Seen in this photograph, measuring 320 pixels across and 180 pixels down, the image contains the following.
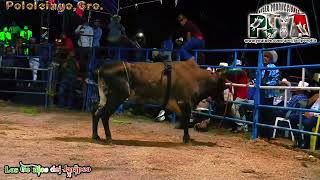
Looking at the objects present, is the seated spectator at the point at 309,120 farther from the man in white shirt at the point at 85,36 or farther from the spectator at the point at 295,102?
the man in white shirt at the point at 85,36

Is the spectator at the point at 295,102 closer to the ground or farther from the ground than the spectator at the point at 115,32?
closer to the ground

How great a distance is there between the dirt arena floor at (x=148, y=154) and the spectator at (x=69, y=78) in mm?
3080

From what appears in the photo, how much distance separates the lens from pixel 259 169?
639 centimetres

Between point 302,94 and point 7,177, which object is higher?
point 302,94

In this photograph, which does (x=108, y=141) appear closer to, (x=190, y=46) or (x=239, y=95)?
(x=239, y=95)

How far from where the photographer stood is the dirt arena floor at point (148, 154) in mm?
5957

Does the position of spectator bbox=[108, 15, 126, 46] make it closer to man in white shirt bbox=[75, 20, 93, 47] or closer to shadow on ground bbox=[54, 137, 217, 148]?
man in white shirt bbox=[75, 20, 93, 47]

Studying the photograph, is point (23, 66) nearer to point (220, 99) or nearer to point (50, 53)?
point (50, 53)

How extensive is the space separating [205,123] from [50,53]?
5331 millimetres

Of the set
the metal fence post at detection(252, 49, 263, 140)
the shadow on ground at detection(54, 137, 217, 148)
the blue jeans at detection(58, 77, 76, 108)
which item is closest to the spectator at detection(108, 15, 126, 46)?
the blue jeans at detection(58, 77, 76, 108)

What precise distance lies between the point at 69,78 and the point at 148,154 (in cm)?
701

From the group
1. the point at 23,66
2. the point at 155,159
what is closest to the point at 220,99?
the point at 155,159

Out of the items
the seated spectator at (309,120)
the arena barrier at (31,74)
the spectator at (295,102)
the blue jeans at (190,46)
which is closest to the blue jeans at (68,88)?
the arena barrier at (31,74)

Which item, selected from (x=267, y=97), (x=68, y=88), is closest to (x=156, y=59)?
(x=68, y=88)
